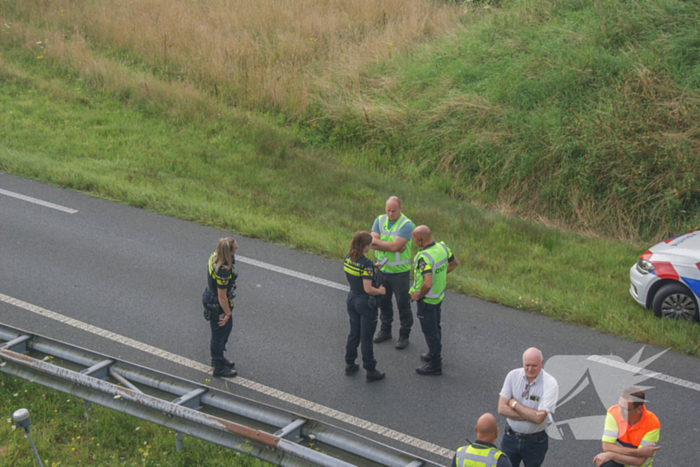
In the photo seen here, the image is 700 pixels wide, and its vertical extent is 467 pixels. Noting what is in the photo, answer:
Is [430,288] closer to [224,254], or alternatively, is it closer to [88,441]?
[224,254]

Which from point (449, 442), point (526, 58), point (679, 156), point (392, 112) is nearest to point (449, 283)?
point (449, 442)

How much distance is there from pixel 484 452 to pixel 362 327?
8.97 ft

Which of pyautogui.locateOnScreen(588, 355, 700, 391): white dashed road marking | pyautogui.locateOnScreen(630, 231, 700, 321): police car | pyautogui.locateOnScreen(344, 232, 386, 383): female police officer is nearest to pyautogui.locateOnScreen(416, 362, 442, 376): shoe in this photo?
pyautogui.locateOnScreen(344, 232, 386, 383): female police officer

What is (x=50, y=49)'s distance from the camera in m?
18.6

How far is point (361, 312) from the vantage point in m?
6.68

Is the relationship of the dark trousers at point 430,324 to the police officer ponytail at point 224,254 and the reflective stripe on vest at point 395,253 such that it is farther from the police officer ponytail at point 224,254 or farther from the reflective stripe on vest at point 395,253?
the police officer ponytail at point 224,254

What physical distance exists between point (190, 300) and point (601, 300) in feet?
19.6

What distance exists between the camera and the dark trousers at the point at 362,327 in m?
6.67

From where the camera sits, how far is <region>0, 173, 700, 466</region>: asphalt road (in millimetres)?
6293

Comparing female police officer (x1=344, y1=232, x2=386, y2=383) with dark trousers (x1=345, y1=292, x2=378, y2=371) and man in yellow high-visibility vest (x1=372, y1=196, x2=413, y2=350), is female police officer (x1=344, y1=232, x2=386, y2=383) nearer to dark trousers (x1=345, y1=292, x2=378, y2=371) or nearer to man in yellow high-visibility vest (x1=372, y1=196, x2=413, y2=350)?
dark trousers (x1=345, y1=292, x2=378, y2=371)

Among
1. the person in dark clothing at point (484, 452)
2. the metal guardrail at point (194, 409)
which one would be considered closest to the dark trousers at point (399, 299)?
the metal guardrail at point (194, 409)

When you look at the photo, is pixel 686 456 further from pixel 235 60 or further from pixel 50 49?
pixel 50 49

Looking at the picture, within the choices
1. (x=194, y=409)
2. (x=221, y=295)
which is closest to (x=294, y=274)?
(x=221, y=295)

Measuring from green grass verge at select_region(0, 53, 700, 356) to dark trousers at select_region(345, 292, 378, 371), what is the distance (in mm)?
2819
